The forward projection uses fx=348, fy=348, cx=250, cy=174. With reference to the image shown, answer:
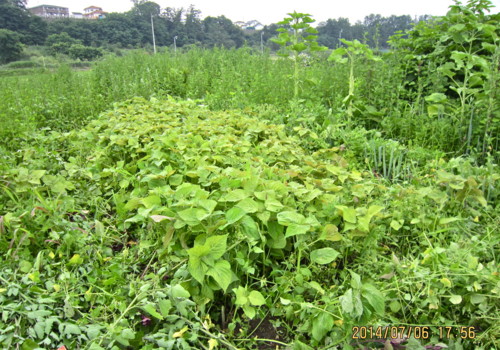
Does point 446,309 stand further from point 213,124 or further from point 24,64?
point 24,64

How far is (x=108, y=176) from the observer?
2809 millimetres

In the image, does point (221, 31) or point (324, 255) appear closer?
point (324, 255)

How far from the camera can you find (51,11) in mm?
49188

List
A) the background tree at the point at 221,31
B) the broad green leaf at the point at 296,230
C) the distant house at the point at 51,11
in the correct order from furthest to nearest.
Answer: the distant house at the point at 51,11 → the background tree at the point at 221,31 → the broad green leaf at the point at 296,230

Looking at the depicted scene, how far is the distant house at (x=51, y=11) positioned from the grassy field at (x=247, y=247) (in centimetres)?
5117

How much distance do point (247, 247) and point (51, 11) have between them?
5989cm

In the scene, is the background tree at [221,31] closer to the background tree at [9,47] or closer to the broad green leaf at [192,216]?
the background tree at [9,47]

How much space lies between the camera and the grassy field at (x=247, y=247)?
1442 millimetres

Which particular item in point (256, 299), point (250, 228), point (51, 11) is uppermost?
point (51, 11)

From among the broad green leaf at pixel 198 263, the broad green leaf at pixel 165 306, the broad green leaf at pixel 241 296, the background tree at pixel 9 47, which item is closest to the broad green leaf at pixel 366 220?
the broad green leaf at pixel 241 296

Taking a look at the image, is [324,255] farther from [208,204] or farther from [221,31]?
[221,31]

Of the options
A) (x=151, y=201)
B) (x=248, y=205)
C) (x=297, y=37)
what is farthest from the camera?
(x=297, y=37)

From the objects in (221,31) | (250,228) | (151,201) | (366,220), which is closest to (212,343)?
(250,228)

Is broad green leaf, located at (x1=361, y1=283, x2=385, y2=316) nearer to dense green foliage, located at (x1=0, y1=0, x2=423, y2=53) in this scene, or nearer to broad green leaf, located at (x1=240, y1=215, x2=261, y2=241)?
broad green leaf, located at (x1=240, y1=215, x2=261, y2=241)
